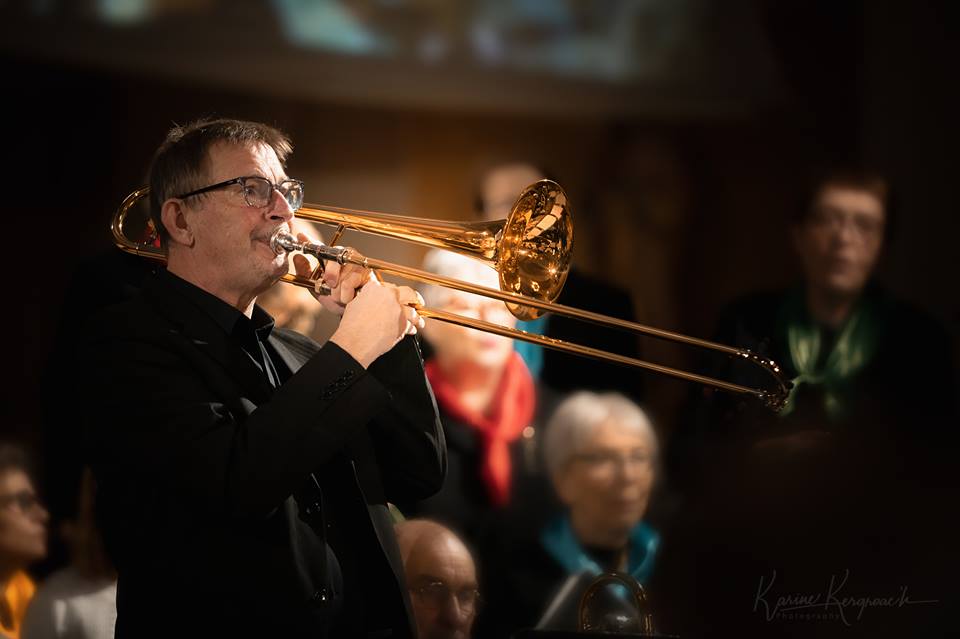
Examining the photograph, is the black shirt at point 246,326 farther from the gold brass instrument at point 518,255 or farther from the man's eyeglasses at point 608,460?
the man's eyeglasses at point 608,460

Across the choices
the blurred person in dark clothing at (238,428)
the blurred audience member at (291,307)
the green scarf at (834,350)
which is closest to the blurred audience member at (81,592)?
the blurred audience member at (291,307)

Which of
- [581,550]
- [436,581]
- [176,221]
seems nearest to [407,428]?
A: [176,221]

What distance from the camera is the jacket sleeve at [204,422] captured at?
174 centimetres

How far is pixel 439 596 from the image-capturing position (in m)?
2.95

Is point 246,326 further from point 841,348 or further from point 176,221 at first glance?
point 841,348

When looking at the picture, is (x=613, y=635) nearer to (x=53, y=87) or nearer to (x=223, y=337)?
(x=223, y=337)

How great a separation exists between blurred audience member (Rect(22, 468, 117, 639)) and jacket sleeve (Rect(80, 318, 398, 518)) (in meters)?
1.10

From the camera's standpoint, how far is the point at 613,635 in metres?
1.90

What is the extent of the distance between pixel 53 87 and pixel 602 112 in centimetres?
187

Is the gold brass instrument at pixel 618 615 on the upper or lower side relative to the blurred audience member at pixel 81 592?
upper

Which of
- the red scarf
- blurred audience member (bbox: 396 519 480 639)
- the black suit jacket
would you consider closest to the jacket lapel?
the black suit jacket

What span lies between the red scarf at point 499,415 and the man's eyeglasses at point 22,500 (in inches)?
46.5

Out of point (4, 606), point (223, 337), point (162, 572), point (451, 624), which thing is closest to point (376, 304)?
point (223, 337)
